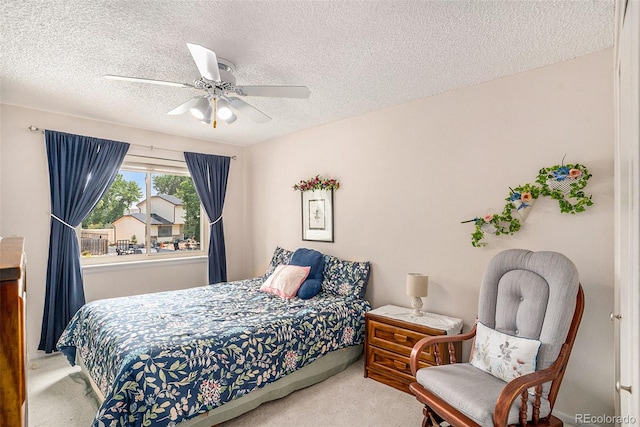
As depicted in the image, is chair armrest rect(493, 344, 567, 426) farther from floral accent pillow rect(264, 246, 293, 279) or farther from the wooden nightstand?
floral accent pillow rect(264, 246, 293, 279)

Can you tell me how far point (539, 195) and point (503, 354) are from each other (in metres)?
1.21

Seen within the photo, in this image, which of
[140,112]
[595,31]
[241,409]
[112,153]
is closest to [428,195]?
[595,31]

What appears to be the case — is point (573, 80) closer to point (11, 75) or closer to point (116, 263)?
point (11, 75)

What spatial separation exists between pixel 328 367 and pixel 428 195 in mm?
1825

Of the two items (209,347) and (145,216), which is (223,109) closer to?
(209,347)

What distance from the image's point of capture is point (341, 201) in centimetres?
388

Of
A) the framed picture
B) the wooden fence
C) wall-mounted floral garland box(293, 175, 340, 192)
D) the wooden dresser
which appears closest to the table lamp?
the framed picture

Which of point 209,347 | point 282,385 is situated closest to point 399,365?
point 282,385

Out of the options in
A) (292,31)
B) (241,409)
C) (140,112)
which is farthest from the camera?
(140,112)

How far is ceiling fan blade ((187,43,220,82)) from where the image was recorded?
178cm

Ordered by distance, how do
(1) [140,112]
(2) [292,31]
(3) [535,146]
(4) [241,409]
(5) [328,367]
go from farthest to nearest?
(1) [140,112], (5) [328,367], (3) [535,146], (4) [241,409], (2) [292,31]

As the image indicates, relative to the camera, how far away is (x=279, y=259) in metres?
4.30

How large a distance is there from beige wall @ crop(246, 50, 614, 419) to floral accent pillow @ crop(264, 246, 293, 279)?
488 mm

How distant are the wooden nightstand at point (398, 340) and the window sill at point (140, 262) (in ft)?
9.02
